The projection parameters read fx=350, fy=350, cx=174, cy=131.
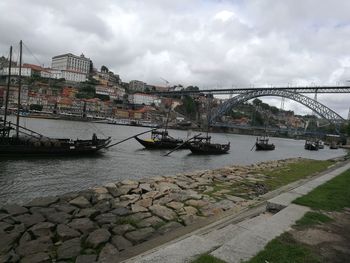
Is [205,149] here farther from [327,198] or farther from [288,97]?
[288,97]

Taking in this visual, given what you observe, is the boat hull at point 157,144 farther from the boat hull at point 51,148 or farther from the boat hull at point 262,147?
the boat hull at point 262,147

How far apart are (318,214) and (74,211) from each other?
6.95 m

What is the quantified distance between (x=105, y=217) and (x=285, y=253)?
5934mm

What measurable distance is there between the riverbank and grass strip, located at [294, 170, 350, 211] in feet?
5.45

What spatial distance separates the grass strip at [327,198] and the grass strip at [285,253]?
3358 millimetres

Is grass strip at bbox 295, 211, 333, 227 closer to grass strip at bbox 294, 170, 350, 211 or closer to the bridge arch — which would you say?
grass strip at bbox 294, 170, 350, 211

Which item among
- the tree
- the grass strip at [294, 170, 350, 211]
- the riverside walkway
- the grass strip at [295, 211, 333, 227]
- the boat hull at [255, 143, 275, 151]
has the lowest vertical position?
the boat hull at [255, 143, 275, 151]

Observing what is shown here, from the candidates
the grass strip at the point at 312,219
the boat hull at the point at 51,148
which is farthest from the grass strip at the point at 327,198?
the boat hull at the point at 51,148

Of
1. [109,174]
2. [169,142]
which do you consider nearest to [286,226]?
[109,174]

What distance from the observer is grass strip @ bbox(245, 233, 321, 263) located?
5.24m

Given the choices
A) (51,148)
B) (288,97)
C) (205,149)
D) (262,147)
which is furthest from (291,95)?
(51,148)

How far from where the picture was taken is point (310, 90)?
101 meters

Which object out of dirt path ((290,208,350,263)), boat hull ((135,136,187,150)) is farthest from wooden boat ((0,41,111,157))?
dirt path ((290,208,350,263))

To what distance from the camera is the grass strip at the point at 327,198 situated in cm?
917
